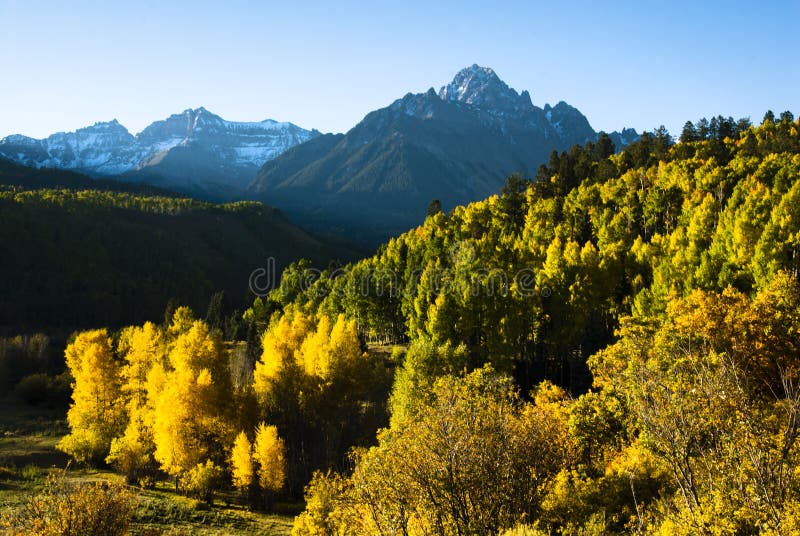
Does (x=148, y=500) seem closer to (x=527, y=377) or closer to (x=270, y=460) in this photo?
(x=270, y=460)

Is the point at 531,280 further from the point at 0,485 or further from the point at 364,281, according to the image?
the point at 0,485

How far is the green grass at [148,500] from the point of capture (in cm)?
4522

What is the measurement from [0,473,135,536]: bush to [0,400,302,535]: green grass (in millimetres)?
3359

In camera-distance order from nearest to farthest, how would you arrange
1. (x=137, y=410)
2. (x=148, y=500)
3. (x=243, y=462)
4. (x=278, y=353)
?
(x=148, y=500) → (x=243, y=462) → (x=137, y=410) → (x=278, y=353)

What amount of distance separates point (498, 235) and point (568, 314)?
39624 millimetres

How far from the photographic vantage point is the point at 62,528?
26.0 meters

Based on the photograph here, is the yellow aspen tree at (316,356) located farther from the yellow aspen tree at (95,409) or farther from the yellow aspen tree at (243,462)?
the yellow aspen tree at (95,409)

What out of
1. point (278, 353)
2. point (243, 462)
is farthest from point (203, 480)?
point (278, 353)

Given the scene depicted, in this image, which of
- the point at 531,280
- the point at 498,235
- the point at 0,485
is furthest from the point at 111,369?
the point at 498,235

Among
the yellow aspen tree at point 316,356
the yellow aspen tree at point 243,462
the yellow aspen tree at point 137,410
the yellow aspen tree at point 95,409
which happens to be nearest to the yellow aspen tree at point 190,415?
the yellow aspen tree at point 137,410

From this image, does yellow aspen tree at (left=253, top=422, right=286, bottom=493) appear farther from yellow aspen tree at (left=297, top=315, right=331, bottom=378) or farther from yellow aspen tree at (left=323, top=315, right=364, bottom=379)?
yellow aspen tree at (left=323, top=315, right=364, bottom=379)

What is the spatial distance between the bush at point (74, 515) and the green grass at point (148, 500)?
336 cm

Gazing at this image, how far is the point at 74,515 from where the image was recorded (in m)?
26.7

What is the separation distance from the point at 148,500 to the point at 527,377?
41.8m
